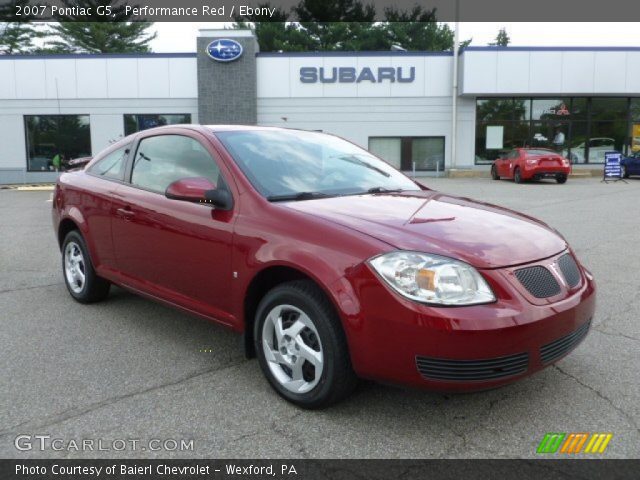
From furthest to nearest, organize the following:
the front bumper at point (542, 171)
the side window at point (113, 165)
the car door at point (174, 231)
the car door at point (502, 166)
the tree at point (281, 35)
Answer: the tree at point (281, 35), the car door at point (502, 166), the front bumper at point (542, 171), the side window at point (113, 165), the car door at point (174, 231)

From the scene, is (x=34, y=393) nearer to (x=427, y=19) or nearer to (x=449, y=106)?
(x=449, y=106)

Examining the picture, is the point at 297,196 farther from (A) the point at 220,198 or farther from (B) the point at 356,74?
(B) the point at 356,74

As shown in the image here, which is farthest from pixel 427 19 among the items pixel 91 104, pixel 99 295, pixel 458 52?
pixel 99 295

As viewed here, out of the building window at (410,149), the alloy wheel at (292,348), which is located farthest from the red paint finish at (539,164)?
the alloy wheel at (292,348)

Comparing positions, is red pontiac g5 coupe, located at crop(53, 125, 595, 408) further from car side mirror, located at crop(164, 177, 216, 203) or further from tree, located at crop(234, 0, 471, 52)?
tree, located at crop(234, 0, 471, 52)

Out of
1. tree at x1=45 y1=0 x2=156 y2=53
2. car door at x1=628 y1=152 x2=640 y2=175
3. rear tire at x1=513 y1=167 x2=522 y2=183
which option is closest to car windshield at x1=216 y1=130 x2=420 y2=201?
rear tire at x1=513 y1=167 x2=522 y2=183

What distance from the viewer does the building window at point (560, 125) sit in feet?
88.3

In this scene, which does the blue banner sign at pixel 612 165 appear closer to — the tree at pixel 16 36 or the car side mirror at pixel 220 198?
the car side mirror at pixel 220 198

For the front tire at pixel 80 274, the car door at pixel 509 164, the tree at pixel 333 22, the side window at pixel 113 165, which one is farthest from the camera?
the tree at pixel 333 22

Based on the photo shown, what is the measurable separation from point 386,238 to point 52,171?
27.5 meters

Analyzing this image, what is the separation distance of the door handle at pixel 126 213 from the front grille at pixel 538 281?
277cm

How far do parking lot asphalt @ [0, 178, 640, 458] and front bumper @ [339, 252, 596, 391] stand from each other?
35 cm

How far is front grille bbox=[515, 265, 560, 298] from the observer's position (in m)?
2.84

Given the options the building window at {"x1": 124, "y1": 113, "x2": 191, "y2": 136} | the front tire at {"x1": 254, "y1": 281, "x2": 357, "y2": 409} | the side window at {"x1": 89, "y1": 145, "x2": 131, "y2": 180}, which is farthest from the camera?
the building window at {"x1": 124, "y1": 113, "x2": 191, "y2": 136}
